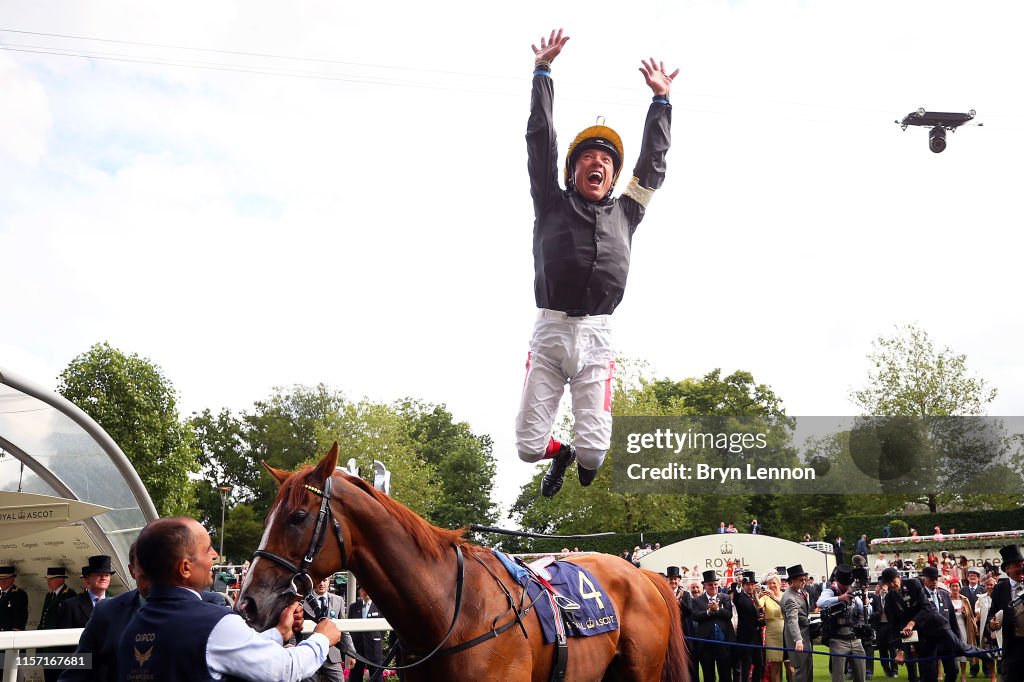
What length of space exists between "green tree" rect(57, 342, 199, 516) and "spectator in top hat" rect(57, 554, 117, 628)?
2928 cm

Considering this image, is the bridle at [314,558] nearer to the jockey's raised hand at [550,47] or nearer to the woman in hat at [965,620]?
the jockey's raised hand at [550,47]

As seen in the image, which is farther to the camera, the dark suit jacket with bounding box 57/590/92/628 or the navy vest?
the dark suit jacket with bounding box 57/590/92/628

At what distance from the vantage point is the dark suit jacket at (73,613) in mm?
8625

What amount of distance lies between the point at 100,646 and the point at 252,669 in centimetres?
63

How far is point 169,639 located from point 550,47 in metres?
3.75

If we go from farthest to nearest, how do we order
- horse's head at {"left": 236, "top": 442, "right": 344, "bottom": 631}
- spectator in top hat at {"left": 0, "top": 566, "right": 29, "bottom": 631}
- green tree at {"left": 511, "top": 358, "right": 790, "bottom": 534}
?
green tree at {"left": 511, "top": 358, "right": 790, "bottom": 534}
spectator in top hat at {"left": 0, "top": 566, "right": 29, "bottom": 631}
horse's head at {"left": 236, "top": 442, "right": 344, "bottom": 631}

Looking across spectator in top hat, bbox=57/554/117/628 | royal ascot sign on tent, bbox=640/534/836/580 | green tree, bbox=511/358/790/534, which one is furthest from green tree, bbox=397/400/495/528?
spectator in top hat, bbox=57/554/117/628

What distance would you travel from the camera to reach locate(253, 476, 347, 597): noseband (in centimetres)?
412

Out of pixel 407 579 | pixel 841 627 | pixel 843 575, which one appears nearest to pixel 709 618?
pixel 841 627

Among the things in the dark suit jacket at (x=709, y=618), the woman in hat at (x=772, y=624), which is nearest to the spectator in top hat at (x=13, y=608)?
the dark suit jacket at (x=709, y=618)

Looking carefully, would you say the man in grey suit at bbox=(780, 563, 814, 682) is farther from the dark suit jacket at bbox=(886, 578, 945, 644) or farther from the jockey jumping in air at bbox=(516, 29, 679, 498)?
the jockey jumping in air at bbox=(516, 29, 679, 498)

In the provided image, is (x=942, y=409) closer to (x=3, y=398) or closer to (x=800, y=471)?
(x=800, y=471)

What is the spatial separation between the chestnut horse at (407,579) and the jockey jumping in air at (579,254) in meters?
0.84

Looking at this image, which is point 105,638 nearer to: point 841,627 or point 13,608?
point 13,608
